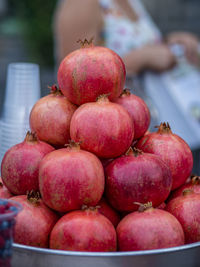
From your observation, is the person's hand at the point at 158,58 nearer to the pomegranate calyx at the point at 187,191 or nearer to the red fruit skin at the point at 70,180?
the pomegranate calyx at the point at 187,191

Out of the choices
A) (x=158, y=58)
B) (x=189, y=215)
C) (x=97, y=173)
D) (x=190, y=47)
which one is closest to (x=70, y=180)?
(x=97, y=173)

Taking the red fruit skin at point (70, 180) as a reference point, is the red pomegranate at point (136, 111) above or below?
above

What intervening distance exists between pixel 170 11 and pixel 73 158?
17.2ft

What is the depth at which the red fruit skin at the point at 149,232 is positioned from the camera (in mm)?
754

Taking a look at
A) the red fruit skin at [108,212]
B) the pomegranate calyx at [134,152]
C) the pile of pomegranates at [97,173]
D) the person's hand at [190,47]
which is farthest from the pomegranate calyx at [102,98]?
the person's hand at [190,47]

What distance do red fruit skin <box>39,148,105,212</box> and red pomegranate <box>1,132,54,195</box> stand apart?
6cm

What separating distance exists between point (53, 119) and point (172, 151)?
28 cm

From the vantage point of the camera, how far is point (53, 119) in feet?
3.06

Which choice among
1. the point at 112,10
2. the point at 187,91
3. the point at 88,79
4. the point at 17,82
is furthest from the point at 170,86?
the point at 88,79

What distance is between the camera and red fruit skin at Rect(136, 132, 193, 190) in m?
0.92

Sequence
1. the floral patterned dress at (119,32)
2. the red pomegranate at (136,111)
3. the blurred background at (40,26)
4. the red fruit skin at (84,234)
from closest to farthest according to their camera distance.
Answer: the red fruit skin at (84,234) → the red pomegranate at (136,111) → the floral patterned dress at (119,32) → the blurred background at (40,26)

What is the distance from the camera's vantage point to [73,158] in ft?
2.59

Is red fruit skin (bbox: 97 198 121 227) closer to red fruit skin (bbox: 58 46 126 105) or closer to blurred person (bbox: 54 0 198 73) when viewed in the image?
red fruit skin (bbox: 58 46 126 105)

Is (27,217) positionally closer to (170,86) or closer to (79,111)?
(79,111)
